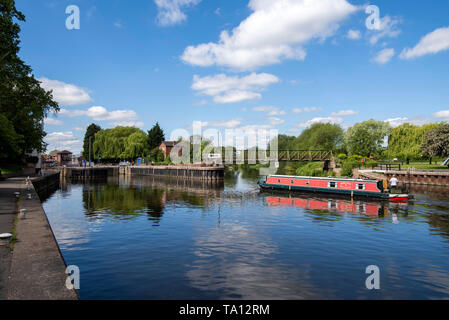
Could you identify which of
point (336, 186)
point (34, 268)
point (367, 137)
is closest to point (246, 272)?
point (34, 268)

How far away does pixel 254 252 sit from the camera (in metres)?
16.0

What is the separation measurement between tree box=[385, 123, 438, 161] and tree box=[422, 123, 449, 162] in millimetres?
17259

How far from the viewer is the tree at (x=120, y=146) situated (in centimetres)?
11338

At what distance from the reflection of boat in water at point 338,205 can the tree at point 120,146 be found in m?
87.2

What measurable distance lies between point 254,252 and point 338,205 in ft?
70.0

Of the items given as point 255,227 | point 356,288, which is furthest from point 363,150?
point 356,288

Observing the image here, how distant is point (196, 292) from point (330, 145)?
9196 centimetres

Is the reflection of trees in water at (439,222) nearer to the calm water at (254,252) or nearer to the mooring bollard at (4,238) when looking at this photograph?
the calm water at (254,252)

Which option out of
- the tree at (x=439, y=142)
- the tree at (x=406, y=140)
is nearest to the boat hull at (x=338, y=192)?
the tree at (x=439, y=142)

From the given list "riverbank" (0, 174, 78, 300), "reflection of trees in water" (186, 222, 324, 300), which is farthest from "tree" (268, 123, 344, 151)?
"riverbank" (0, 174, 78, 300)

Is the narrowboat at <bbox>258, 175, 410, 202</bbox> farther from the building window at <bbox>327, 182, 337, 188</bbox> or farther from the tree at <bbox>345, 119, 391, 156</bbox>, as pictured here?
the tree at <bbox>345, 119, 391, 156</bbox>

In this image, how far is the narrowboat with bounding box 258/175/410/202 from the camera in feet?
123
